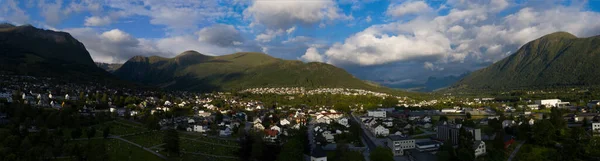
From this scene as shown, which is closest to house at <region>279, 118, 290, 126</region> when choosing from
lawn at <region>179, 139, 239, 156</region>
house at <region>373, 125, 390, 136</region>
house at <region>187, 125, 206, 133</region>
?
house at <region>187, 125, 206, 133</region>

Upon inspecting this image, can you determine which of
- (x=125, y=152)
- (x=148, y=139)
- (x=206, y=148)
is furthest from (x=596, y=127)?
(x=125, y=152)

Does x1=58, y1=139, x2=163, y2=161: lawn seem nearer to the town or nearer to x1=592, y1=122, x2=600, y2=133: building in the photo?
the town

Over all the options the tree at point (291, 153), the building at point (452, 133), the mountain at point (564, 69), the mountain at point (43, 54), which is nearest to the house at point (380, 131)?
the building at point (452, 133)

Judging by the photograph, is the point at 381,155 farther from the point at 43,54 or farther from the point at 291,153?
the point at 43,54

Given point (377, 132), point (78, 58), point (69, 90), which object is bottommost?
point (377, 132)

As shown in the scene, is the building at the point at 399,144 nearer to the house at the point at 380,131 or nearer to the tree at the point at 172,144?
the house at the point at 380,131

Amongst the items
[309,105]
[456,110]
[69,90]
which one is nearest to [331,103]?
[309,105]

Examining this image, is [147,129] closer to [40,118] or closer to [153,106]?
[40,118]
